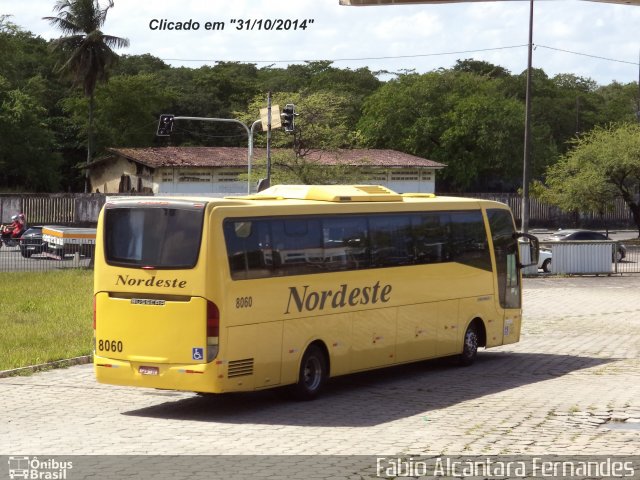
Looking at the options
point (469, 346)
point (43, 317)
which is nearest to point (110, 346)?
point (469, 346)

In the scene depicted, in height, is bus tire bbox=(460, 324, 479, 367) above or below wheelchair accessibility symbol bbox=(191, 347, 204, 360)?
below

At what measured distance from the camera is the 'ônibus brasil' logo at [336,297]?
1527 centimetres

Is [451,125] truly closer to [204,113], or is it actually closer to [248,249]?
[204,113]

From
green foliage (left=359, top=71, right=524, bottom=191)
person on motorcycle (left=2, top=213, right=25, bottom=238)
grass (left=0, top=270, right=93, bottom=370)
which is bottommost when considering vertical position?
grass (left=0, top=270, right=93, bottom=370)

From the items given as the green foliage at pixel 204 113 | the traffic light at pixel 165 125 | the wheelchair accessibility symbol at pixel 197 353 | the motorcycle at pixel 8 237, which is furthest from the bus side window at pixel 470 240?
the green foliage at pixel 204 113

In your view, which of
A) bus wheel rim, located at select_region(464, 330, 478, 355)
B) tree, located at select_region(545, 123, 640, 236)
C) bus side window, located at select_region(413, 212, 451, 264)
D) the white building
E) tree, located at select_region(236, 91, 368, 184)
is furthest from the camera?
the white building

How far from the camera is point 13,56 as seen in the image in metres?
81.8

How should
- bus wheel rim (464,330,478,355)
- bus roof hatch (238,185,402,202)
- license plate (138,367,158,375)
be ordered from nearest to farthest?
license plate (138,367,158,375) < bus roof hatch (238,185,402,202) < bus wheel rim (464,330,478,355)

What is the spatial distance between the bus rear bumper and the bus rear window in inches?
49.7

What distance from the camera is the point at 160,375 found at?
14.1 meters

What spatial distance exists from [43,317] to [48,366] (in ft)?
20.6

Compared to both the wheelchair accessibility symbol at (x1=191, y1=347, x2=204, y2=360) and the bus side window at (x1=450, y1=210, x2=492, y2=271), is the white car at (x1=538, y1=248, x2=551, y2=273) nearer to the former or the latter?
the bus side window at (x1=450, y1=210, x2=492, y2=271)

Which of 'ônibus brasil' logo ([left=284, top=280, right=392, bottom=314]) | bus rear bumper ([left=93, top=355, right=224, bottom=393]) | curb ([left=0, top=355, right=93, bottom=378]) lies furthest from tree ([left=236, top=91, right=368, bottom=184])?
bus rear bumper ([left=93, top=355, right=224, bottom=393])

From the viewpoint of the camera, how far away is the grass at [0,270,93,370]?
19094 millimetres
